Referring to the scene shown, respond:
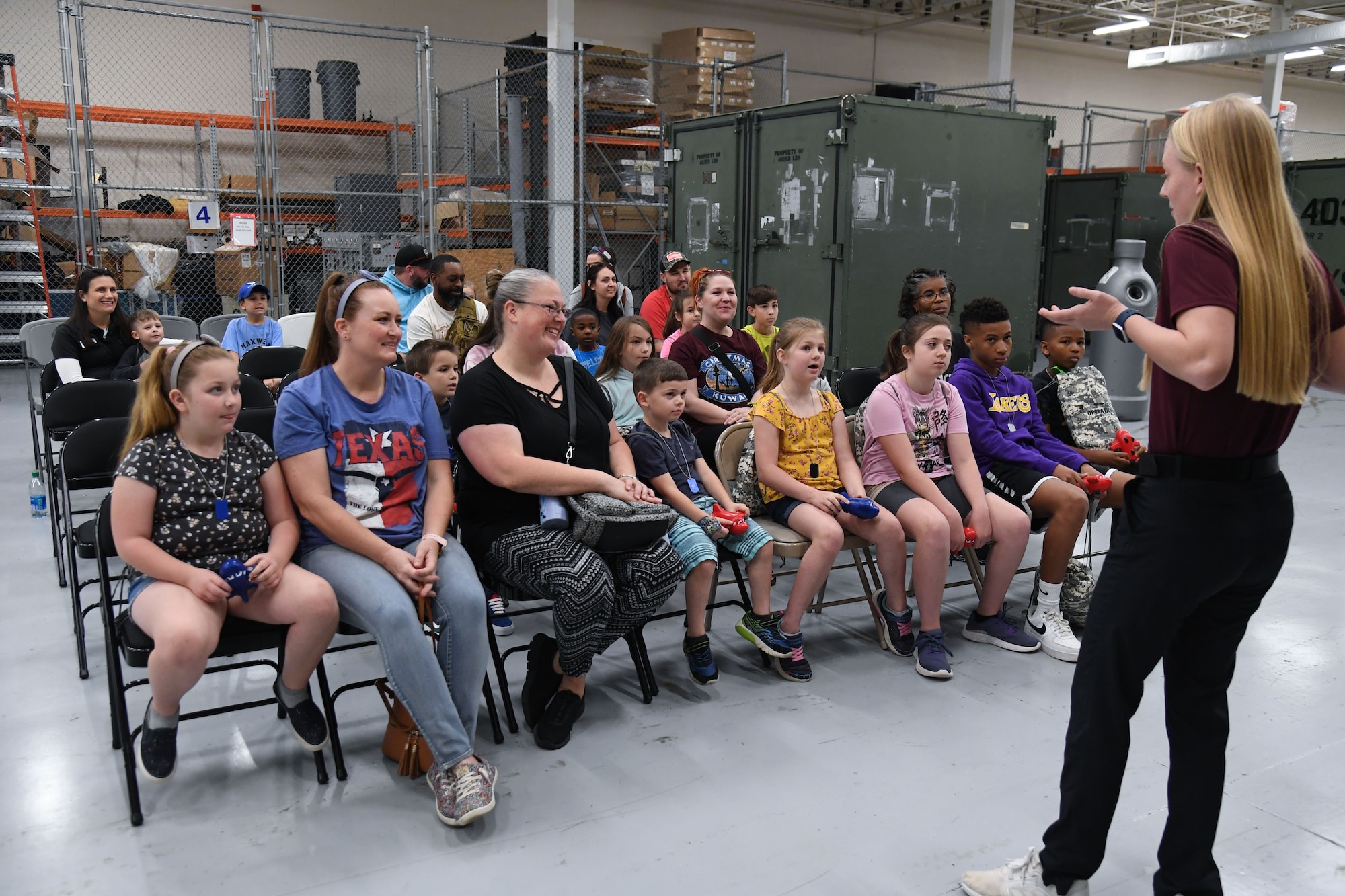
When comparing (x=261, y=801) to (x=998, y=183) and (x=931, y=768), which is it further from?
(x=998, y=183)

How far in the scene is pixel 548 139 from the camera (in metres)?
10.4

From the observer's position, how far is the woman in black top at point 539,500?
2945mm

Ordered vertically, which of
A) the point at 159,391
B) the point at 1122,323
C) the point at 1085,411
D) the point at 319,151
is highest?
the point at 319,151

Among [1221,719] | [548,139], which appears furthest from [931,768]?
[548,139]

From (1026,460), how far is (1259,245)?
2.25 meters

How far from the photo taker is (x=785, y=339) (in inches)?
149

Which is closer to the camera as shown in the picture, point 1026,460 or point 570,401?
point 570,401

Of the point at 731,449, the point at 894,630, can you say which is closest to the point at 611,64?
the point at 731,449

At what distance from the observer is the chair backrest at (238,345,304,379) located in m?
5.00

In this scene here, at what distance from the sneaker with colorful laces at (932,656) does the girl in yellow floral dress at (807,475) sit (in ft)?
0.72

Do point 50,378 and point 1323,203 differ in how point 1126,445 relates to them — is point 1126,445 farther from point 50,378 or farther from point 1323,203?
point 1323,203

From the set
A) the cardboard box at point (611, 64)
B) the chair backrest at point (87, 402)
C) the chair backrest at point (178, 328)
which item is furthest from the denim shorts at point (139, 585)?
the cardboard box at point (611, 64)

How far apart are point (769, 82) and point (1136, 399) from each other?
942cm

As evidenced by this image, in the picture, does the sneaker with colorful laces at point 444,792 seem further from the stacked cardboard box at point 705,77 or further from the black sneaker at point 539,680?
the stacked cardboard box at point 705,77
